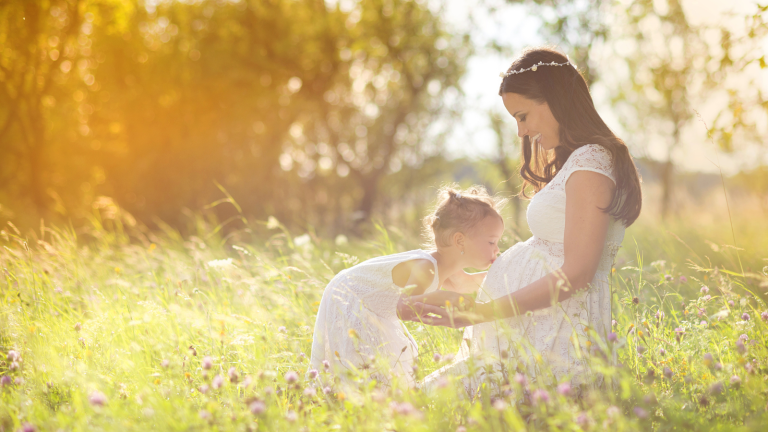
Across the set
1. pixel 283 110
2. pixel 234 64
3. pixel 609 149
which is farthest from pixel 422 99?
pixel 609 149

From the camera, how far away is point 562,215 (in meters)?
2.31

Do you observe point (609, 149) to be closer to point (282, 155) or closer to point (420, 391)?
point (420, 391)

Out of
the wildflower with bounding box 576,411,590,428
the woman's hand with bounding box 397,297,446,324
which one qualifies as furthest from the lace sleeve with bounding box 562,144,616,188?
the wildflower with bounding box 576,411,590,428

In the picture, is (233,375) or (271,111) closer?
(233,375)

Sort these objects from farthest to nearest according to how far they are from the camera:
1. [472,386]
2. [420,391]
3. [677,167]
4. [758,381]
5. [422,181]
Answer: [422,181] < [677,167] < [472,386] < [420,391] < [758,381]

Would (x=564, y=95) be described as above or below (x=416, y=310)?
above

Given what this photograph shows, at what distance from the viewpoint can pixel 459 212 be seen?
9.29ft

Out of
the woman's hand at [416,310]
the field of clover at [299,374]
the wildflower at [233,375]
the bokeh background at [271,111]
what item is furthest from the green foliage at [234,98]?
the wildflower at [233,375]

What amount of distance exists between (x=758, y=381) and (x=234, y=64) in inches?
493

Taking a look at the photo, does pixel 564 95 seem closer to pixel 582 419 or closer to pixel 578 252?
pixel 578 252

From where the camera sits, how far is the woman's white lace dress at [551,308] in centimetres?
217

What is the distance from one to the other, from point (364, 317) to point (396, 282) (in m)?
0.26

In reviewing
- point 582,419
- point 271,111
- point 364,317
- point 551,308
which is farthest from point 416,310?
point 271,111

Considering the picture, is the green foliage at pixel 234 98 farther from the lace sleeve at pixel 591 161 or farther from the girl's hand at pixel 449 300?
the girl's hand at pixel 449 300
